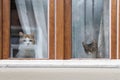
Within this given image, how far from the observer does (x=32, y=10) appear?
3740mm

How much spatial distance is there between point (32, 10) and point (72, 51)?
0.71 metres

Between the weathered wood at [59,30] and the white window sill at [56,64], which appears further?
the weathered wood at [59,30]

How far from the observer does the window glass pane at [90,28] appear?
12.2 ft

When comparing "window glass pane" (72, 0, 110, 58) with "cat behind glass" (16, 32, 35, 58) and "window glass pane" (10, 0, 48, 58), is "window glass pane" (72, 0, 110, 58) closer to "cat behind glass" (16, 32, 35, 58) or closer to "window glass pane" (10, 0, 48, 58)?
"window glass pane" (10, 0, 48, 58)

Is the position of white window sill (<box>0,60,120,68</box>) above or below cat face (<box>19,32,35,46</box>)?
below

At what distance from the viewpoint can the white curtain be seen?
370 centimetres

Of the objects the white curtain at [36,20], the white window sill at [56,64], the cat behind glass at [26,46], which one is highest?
the white curtain at [36,20]

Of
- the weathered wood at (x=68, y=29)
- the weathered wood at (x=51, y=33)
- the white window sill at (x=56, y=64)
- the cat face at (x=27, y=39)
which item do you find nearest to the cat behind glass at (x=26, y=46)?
the cat face at (x=27, y=39)

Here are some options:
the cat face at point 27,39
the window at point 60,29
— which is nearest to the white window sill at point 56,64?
the window at point 60,29

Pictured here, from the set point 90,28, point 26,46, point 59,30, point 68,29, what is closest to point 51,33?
point 59,30

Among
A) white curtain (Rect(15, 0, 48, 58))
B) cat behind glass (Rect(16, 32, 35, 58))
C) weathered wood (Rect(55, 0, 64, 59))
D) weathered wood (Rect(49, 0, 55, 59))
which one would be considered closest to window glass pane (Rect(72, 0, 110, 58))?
weathered wood (Rect(55, 0, 64, 59))

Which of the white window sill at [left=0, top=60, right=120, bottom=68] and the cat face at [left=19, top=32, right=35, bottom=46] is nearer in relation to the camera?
the white window sill at [left=0, top=60, right=120, bottom=68]

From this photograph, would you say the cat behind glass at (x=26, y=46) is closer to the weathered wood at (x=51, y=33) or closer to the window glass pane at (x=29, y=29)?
the window glass pane at (x=29, y=29)

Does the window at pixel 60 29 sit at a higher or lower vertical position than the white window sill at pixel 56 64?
higher
